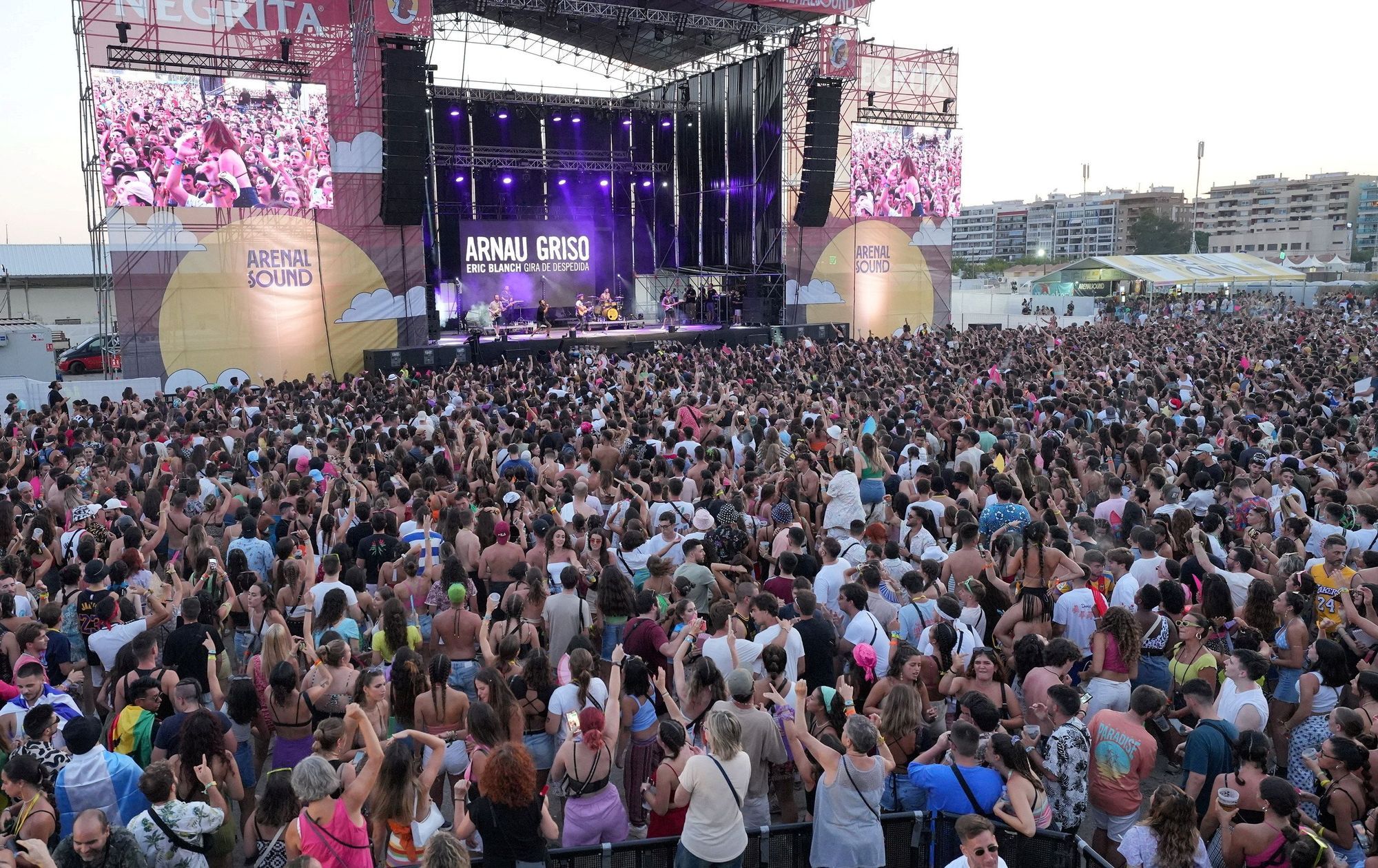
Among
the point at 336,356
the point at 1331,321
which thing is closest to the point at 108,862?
the point at 336,356

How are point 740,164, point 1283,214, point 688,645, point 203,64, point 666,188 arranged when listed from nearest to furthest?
point 688,645 → point 203,64 → point 740,164 → point 666,188 → point 1283,214

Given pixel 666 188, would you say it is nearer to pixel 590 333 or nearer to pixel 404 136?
pixel 590 333

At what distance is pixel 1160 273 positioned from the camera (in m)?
37.9

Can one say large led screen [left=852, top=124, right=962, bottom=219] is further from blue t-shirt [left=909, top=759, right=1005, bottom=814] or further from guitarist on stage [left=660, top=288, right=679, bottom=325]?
blue t-shirt [left=909, top=759, right=1005, bottom=814]

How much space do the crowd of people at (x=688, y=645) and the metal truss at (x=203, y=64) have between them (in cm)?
1020

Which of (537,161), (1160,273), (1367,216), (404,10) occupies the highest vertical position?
(1367,216)

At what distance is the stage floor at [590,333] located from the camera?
21.6 metres

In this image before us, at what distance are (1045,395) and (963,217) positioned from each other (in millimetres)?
163124

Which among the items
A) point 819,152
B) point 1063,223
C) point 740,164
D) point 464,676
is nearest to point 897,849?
point 464,676

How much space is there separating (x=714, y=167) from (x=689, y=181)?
1218 mm

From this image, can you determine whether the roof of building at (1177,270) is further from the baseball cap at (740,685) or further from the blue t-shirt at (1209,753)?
the baseball cap at (740,685)

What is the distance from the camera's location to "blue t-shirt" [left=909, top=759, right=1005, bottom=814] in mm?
3430

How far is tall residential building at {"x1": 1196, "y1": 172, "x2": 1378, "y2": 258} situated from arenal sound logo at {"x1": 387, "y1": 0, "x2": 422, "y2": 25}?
4630 inches

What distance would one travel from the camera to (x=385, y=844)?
3.40m
